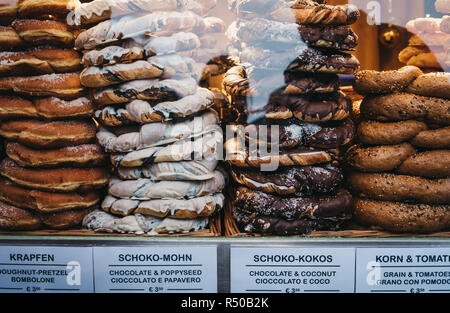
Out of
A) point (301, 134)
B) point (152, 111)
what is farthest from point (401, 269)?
point (152, 111)


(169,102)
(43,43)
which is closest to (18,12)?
(43,43)

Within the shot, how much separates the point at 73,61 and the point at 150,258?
98cm

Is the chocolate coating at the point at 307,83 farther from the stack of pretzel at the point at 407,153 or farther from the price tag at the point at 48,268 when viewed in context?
the price tag at the point at 48,268

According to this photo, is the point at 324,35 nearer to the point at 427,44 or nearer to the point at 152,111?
the point at 427,44

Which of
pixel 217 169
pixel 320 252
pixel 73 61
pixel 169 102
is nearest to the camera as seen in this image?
pixel 320 252

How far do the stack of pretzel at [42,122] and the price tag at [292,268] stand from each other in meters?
0.80

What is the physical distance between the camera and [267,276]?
143cm

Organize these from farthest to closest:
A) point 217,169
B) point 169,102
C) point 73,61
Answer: point 217,169 < point 73,61 < point 169,102

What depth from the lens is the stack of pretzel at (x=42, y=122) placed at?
1585 mm

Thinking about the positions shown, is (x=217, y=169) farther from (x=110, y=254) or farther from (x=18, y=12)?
(x=18, y=12)

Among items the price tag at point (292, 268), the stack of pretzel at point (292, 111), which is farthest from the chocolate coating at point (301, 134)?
the price tag at point (292, 268)

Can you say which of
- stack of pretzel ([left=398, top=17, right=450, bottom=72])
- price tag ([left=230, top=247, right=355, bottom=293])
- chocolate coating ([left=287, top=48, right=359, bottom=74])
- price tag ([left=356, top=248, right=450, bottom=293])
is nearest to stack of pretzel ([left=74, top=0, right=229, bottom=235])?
price tag ([left=230, top=247, right=355, bottom=293])
